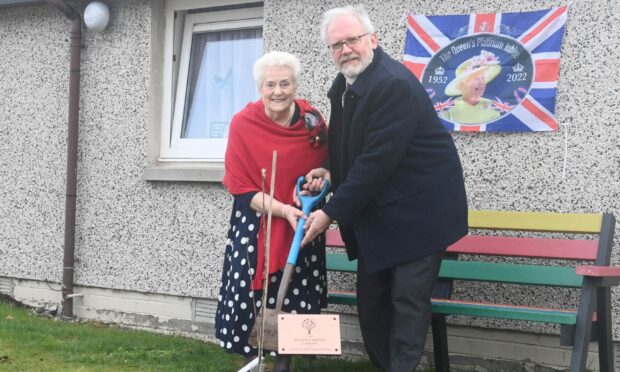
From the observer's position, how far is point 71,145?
6.52 m

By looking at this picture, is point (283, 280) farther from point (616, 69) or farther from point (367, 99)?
point (616, 69)

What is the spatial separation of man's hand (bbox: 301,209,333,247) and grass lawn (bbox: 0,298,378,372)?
1.20m

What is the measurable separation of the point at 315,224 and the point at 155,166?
258cm

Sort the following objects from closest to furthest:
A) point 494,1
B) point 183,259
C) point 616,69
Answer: point 616,69
point 494,1
point 183,259

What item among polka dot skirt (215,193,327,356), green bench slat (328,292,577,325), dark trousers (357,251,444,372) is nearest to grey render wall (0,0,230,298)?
polka dot skirt (215,193,327,356)

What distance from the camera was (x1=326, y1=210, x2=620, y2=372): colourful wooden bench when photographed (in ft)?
12.9

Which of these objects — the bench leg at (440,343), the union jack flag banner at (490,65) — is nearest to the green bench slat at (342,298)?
the bench leg at (440,343)

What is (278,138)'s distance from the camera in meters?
4.23

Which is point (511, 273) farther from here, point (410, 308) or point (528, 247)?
A: point (410, 308)

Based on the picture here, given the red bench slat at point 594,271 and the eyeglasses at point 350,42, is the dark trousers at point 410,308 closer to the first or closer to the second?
the red bench slat at point 594,271

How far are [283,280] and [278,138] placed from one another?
0.69 meters

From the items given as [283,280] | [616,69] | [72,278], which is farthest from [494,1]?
[72,278]

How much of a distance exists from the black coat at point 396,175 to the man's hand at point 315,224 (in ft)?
0.16

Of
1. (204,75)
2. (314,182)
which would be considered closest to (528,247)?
(314,182)
